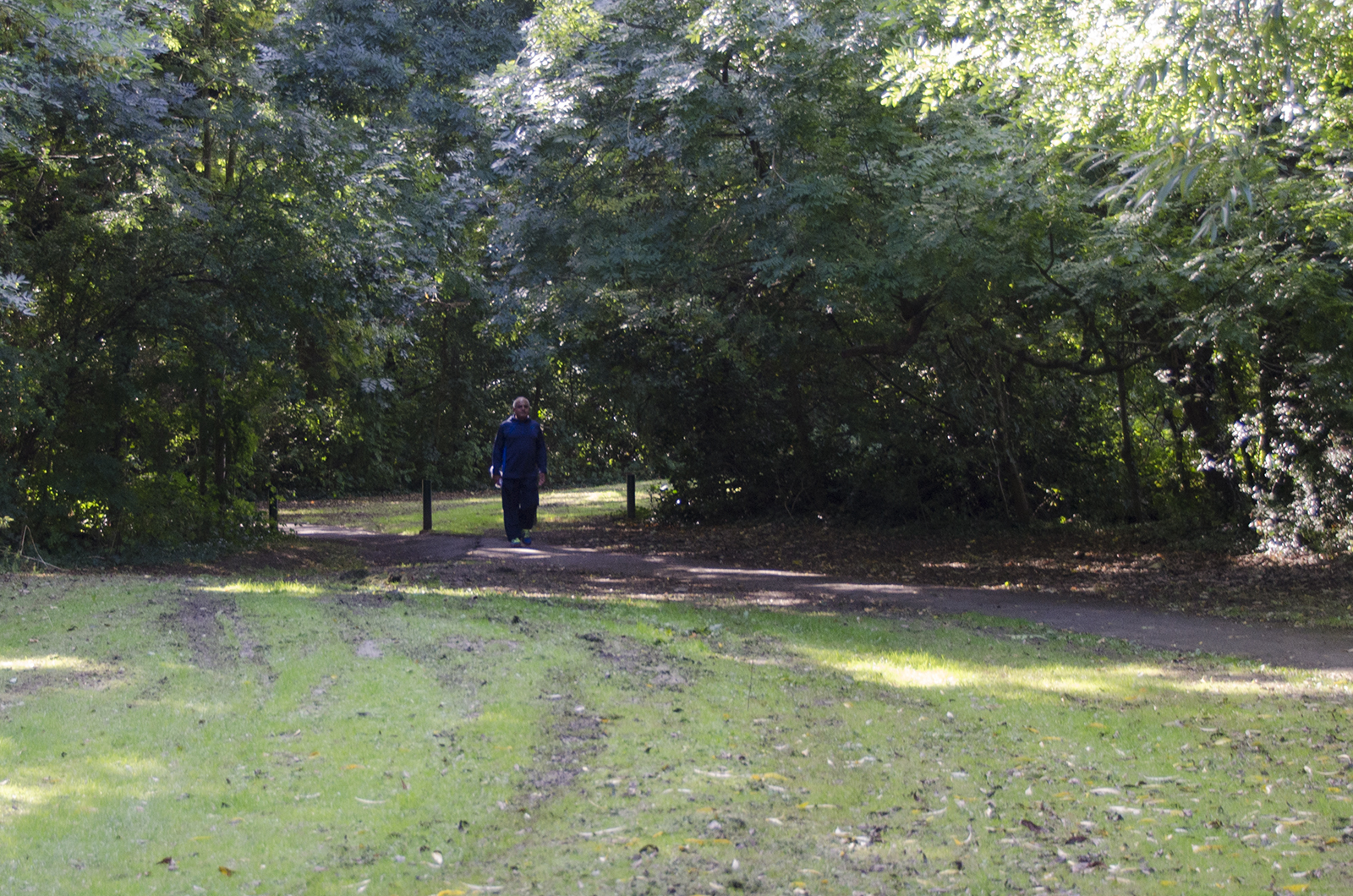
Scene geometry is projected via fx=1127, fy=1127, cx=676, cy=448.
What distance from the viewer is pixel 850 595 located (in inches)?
503

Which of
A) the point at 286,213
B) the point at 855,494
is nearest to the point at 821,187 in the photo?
the point at 286,213

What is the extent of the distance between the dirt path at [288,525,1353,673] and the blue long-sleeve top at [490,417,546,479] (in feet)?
4.05

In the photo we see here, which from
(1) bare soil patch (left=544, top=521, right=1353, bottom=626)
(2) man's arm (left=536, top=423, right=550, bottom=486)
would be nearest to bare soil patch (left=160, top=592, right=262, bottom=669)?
(2) man's arm (left=536, top=423, right=550, bottom=486)

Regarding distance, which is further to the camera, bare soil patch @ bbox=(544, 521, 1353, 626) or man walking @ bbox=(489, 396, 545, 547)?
man walking @ bbox=(489, 396, 545, 547)

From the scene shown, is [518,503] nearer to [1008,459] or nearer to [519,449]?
[519,449]

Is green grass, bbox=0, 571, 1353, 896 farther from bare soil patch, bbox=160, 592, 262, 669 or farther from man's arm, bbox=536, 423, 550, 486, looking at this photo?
man's arm, bbox=536, 423, 550, 486

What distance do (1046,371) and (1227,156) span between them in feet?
33.1

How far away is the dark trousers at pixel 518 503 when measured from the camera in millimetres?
14289

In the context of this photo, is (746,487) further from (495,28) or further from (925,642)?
(925,642)

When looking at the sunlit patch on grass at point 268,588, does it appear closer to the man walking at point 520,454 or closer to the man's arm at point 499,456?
the man walking at point 520,454

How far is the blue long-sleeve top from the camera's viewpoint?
13.7m

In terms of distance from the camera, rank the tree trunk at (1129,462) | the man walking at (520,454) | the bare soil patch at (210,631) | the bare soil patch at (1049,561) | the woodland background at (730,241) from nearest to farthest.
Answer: the bare soil patch at (210,631)
the woodland background at (730,241)
the bare soil patch at (1049,561)
the man walking at (520,454)
the tree trunk at (1129,462)

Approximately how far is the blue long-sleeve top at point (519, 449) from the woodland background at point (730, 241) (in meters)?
1.39

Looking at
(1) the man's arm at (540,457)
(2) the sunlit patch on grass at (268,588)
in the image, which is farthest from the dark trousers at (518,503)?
(2) the sunlit patch on grass at (268,588)
